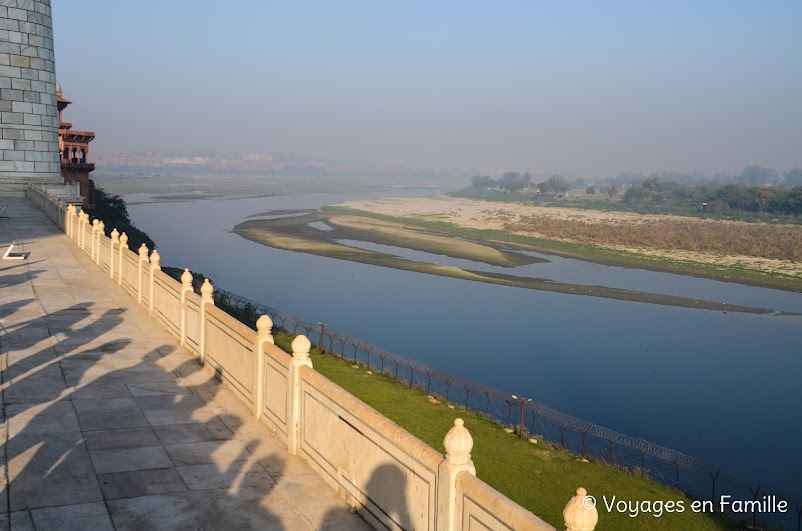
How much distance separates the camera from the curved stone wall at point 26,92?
3303 cm

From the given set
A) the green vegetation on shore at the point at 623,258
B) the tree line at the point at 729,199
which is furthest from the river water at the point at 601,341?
the tree line at the point at 729,199

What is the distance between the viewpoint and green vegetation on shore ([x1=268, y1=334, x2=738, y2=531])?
43.9ft

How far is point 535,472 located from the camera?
15141 millimetres

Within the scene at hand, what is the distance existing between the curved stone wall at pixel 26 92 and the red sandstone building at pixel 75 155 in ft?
33.3

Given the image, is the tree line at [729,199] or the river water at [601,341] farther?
the tree line at [729,199]

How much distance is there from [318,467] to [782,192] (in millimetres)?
114244

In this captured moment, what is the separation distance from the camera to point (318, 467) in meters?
8.47

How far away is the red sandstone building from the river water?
8072 mm

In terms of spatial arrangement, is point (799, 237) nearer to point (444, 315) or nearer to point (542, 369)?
point (444, 315)

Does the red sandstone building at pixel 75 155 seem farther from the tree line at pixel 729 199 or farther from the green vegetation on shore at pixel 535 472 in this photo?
the tree line at pixel 729 199

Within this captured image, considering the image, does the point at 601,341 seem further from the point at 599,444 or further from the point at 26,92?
the point at 26,92

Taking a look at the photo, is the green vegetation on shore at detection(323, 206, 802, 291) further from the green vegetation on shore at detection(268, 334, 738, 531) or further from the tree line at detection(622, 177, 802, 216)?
the tree line at detection(622, 177, 802, 216)

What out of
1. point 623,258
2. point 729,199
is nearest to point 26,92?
point 623,258

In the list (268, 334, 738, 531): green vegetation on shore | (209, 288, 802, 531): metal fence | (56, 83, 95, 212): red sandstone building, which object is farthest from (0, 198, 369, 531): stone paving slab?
(56, 83, 95, 212): red sandstone building
